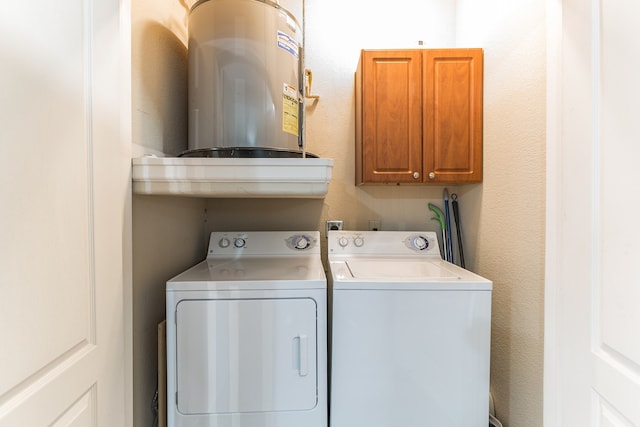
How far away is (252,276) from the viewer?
1.31 m

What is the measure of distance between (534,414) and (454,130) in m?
1.45

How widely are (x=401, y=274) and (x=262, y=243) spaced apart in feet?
2.84

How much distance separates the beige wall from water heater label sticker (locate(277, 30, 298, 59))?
54 centimetres

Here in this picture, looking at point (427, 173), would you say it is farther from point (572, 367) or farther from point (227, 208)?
point (227, 208)

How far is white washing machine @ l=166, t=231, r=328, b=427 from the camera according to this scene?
1160mm

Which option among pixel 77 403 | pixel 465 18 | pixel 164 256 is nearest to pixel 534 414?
pixel 77 403

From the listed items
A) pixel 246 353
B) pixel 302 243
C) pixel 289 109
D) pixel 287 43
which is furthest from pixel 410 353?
pixel 287 43

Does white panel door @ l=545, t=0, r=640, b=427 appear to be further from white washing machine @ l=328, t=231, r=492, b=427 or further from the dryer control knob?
the dryer control knob

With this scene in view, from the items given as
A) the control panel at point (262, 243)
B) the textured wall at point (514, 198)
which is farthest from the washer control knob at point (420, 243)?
the control panel at point (262, 243)

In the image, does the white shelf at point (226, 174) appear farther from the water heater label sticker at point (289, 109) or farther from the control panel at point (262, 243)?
the control panel at point (262, 243)

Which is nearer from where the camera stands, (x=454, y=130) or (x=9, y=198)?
(x=9, y=198)

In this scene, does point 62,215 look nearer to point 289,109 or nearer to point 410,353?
point 289,109

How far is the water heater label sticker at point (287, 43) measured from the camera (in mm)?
1350

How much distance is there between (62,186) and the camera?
707 mm
